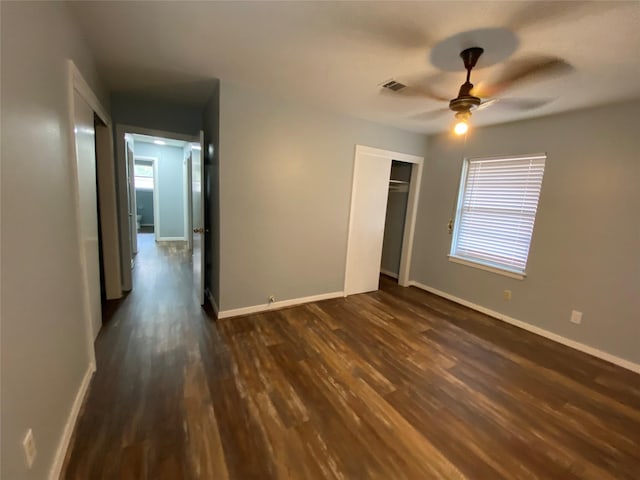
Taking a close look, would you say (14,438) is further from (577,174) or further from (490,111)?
(577,174)

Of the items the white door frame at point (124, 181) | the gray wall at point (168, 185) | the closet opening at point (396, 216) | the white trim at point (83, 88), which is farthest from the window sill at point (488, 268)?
the gray wall at point (168, 185)

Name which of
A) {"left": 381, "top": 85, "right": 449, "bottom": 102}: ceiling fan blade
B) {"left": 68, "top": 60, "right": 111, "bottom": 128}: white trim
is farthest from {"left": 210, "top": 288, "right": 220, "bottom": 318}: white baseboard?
{"left": 381, "top": 85, "right": 449, "bottom": 102}: ceiling fan blade

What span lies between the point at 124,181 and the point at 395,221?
164 inches

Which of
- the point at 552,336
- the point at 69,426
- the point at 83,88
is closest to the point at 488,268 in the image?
the point at 552,336

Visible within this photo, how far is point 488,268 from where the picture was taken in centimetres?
352

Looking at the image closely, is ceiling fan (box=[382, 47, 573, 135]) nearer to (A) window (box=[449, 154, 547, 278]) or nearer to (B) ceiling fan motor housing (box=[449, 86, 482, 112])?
(B) ceiling fan motor housing (box=[449, 86, 482, 112])

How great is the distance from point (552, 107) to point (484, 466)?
3188 mm

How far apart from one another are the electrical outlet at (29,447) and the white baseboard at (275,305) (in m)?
1.85

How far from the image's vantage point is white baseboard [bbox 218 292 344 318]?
2.99 m

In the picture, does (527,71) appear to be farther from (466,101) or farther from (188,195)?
(188,195)

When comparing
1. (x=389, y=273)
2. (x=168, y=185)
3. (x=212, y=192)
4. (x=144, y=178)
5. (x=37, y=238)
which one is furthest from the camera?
(x=144, y=178)

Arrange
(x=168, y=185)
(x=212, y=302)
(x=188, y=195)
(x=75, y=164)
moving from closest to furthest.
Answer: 1. (x=75, y=164)
2. (x=212, y=302)
3. (x=188, y=195)
4. (x=168, y=185)

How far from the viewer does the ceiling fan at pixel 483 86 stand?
1.83 m

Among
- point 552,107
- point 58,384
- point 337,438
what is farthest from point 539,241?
point 58,384
